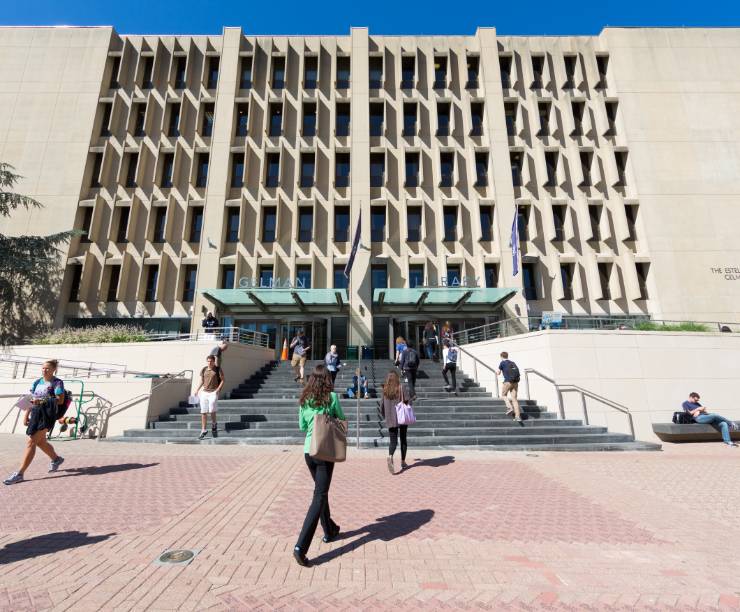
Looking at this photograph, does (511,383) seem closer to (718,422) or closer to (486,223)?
(718,422)

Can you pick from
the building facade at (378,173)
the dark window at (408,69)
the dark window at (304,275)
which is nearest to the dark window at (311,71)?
the building facade at (378,173)

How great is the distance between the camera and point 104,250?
22.2m

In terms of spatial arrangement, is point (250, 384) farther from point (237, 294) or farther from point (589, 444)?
point (589, 444)

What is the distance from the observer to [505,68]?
25.8m

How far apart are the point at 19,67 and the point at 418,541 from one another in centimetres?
3802

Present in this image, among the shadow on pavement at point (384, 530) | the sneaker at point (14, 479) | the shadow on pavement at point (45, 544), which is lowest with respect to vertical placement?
the shadow on pavement at point (384, 530)

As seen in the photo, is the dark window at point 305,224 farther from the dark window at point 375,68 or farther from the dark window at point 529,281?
the dark window at point 529,281

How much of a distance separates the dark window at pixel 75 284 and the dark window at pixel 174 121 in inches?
423

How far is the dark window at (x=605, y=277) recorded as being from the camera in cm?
2196

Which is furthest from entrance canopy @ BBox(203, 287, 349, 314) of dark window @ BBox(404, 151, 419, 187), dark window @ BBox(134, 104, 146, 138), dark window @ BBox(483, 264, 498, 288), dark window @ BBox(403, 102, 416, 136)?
dark window @ BBox(134, 104, 146, 138)

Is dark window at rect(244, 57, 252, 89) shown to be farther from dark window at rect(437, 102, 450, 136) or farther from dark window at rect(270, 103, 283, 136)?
dark window at rect(437, 102, 450, 136)

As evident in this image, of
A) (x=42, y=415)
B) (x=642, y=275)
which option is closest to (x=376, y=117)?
(x=642, y=275)

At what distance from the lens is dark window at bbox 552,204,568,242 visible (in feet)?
74.7

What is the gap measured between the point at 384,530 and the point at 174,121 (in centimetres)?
2970
